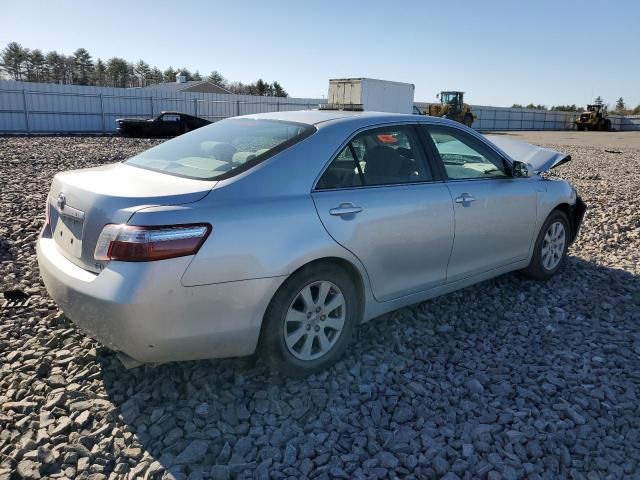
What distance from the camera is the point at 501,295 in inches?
184

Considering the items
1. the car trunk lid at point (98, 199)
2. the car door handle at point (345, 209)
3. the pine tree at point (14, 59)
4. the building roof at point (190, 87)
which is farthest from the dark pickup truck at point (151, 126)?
the pine tree at point (14, 59)

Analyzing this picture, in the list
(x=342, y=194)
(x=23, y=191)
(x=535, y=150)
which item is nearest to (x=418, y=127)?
(x=342, y=194)

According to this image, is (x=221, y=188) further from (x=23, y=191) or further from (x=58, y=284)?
(x=23, y=191)

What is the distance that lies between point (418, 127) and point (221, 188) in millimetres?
1710

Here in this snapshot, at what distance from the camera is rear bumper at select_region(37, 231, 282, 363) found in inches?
99.6

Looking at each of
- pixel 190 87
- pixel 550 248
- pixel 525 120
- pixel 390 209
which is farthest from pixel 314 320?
pixel 525 120

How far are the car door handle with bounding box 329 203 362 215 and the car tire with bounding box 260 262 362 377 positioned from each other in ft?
1.01

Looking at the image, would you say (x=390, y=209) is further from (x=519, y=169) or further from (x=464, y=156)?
(x=519, y=169)

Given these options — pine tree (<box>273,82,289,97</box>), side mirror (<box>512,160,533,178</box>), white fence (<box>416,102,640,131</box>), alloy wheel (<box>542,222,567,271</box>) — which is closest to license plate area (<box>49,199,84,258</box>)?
side mirror (<box>512,160,533,178</box>)

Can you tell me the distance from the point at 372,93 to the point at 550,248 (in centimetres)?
2708

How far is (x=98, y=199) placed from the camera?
2760 mm

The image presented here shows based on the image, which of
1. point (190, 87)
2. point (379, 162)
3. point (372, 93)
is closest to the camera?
point (379, 162)

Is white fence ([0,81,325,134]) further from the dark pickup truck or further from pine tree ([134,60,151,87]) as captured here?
pine tree ([134,60,151,87])

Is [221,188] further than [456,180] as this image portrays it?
No
